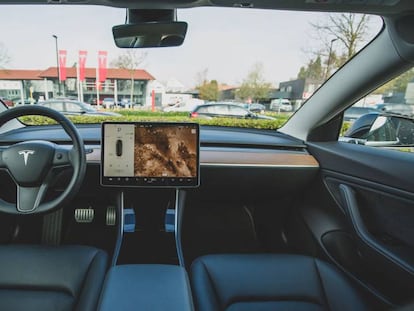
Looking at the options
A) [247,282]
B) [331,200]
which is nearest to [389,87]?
[331,200]

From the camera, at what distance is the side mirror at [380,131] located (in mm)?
2037

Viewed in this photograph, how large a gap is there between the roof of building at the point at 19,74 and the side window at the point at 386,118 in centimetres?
284

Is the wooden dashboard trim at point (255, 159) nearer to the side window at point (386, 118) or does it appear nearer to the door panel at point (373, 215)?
the door panel at point (373, 215)

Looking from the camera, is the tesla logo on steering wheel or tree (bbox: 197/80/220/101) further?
tree (bbox: 197/80/220/101)

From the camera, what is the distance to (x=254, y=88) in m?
3.66

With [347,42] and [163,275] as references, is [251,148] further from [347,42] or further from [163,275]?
[163,275]

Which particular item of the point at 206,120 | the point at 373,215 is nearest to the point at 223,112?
the point at 206,120

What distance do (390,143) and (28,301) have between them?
2271mm

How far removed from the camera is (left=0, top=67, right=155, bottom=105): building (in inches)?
100

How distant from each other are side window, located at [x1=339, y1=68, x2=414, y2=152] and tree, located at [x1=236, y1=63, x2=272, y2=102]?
1.21m

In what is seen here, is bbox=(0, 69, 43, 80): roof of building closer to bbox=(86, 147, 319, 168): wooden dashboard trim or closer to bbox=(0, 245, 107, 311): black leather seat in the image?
bbox=(0, 245, 107, 311): black leather seat

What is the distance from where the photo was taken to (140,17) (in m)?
1.51

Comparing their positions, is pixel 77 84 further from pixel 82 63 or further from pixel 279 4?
pixel 279 4

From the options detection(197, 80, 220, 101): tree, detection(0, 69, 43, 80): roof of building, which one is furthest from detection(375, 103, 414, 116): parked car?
detection(0, 69, 43, 80): roof of building
